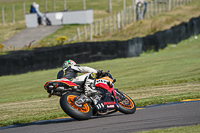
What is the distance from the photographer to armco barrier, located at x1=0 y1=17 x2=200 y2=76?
1888cm

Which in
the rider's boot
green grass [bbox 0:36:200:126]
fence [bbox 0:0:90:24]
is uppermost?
fence [bbox 0:0:90:24]

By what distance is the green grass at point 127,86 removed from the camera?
1023 cm

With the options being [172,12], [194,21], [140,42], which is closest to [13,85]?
[140,42]

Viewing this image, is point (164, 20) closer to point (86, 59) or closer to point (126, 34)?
point (126, 34)

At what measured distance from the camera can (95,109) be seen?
799 centimetres

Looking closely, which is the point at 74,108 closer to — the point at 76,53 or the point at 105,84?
the point at 105,84

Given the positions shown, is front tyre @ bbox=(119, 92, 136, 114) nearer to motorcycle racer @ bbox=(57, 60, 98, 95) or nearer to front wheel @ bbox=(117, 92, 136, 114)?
front wheel @ bbox=(117, 92, 136, 114)

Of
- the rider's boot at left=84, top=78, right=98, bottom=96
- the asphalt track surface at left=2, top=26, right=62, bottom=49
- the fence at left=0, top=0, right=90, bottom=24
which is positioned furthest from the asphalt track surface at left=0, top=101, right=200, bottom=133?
the fence at left=0, top=0, right=90, bottom=24

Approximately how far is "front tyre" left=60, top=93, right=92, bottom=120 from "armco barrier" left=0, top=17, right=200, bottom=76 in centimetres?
1132

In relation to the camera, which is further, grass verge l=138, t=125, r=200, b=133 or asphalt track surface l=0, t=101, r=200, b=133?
asphalt track surface l=0, t=101, r=200, b=133

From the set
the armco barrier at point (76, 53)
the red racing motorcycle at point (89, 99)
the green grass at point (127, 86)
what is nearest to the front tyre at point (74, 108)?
the red racing motorcycle at point (89, 99)

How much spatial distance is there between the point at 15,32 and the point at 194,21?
15772 millimetres

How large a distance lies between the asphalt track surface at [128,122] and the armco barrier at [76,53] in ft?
35.0

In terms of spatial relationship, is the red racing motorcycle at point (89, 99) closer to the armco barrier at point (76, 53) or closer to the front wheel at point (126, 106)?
the front wheel at point (126, 106)
